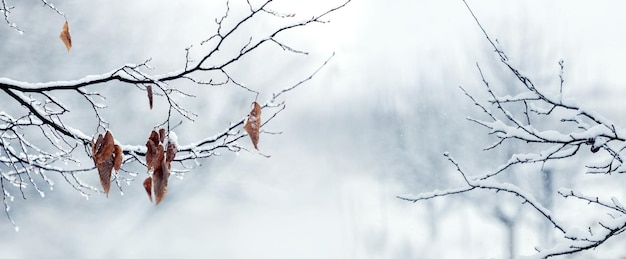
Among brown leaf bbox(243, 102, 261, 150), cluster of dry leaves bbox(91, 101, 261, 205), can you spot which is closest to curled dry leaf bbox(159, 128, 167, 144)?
cluster of dry leaves bbox(91, 101, 261, 205)

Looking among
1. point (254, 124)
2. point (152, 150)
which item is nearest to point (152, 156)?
point (152, 150)

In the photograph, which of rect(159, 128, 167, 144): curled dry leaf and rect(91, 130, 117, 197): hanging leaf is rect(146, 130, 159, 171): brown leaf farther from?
rect(91, 130, 117, 197): hanging leaf

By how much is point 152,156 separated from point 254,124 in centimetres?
39

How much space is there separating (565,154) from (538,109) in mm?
323

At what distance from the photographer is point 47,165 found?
150 inches

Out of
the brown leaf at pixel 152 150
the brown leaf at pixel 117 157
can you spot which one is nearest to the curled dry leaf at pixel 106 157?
the brown leaf at pixel 117 157

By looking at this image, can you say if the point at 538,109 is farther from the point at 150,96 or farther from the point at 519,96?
the point at 150,96

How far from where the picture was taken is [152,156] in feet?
6.18

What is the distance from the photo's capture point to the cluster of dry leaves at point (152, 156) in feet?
5.97

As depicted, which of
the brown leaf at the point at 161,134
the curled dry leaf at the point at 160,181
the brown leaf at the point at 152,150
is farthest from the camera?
the brown leaf at the point at 161,134

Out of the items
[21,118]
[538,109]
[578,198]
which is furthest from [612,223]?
[21,118]

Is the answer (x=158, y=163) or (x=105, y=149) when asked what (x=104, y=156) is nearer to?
(x=105, y=149)

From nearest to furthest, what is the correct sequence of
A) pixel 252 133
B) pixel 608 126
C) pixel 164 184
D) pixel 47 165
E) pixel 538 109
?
pixel 164 184 → pixel 252 133 → pixel 608 126 → pixel 538 109 → pixel 47 165

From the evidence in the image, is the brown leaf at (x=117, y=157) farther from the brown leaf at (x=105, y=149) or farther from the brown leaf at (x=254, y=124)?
the brown leaf at (x=254, y=124)
